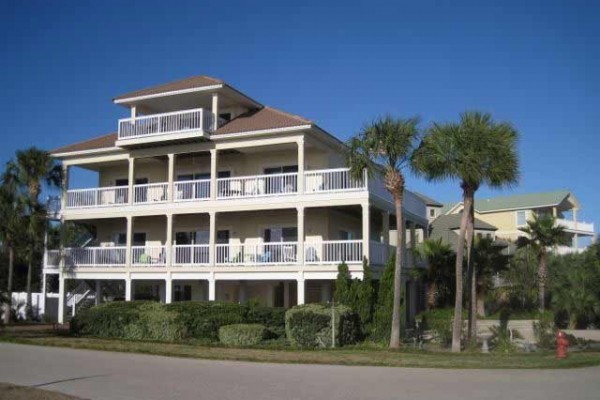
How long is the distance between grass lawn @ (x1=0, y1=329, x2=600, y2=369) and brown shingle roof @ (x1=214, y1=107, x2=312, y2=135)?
407 inches

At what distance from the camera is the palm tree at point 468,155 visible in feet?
72.1

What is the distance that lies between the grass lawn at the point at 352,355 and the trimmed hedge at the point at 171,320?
1.41 meters

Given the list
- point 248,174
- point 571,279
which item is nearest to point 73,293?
point 248,174

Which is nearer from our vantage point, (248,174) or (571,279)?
(248,174)

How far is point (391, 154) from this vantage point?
22297 mm

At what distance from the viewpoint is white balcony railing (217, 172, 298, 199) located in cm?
2888

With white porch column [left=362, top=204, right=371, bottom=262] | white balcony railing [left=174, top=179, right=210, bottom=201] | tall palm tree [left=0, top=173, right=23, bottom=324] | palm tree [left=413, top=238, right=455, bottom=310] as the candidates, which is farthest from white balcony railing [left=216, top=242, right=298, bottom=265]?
tall palm tree [left=0, top=173, right=23, bottom=324]

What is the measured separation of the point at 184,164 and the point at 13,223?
9.22 m

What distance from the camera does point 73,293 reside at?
38.6 meters

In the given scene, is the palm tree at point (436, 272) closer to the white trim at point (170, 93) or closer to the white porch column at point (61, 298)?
the white trim at point (170, 93)

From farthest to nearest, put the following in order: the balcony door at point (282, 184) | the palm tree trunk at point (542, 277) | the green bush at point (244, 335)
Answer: the palm tree trunk at point (542, 277) < the balcony door at point (282, 184) < the green bush at point (244, 335)

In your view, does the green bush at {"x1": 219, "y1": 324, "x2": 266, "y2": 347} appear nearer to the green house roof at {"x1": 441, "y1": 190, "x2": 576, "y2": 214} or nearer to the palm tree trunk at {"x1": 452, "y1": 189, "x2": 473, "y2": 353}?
the palm tree trunk at {"x1": 452, "y1": 189, "x2": 473, "y2": 353}

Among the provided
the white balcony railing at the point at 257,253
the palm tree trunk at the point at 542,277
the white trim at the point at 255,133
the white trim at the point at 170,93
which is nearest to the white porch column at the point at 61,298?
the white balcony railing at the point at 257,253

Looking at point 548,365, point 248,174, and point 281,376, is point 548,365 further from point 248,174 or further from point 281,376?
point 248,174
